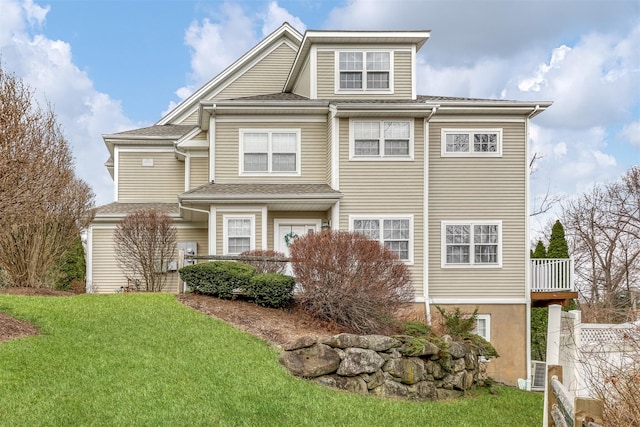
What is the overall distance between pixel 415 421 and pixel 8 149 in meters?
8.17

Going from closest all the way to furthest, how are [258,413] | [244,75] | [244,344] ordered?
1. [258,413]
2. [244,344]
3. [244,75]

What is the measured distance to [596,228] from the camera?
102 feet

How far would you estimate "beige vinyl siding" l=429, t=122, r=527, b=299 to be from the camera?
58.1 feet

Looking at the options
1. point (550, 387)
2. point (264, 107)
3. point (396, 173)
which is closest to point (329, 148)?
point (396, 173)

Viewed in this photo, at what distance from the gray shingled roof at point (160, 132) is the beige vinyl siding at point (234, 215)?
5.41 m

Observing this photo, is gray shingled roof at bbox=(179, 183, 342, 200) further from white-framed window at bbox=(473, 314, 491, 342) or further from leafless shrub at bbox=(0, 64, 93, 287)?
white-framed window at bbox=(473, 314, 491, 342)

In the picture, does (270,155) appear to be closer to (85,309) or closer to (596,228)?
(85,309)

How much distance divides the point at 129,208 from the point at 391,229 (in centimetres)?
850

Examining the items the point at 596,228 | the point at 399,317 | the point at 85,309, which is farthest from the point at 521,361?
the point at 596,228

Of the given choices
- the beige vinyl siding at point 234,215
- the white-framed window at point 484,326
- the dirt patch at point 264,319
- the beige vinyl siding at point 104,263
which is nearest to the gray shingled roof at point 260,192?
the beige vinyl siding at point 234,215

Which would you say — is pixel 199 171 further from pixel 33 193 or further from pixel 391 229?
Answer: pixel 33 193

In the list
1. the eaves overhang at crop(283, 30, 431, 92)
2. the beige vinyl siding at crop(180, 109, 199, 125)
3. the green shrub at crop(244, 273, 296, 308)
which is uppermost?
the eaves overhang at crop(283, 30, 431, 92)

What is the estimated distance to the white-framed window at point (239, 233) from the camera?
17016 millimetres

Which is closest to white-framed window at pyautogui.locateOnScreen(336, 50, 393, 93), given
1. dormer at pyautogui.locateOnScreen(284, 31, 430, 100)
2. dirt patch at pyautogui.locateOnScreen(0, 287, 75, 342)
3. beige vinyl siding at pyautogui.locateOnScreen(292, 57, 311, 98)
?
dormer at pyautogui.locateOnScreen(284, 31, 430, 100)
